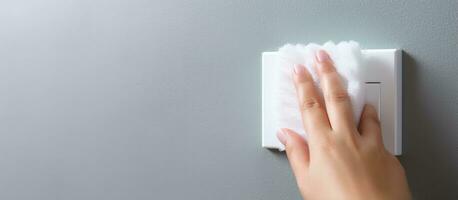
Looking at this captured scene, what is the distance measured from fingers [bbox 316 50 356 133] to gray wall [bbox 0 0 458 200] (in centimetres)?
7

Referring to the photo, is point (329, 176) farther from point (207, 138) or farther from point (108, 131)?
point (108, 131)

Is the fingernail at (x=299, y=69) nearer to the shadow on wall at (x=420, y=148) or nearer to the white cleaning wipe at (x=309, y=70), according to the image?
the white cleaning wipe at (x=309, y=70)

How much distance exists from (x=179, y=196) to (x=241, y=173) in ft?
0.29

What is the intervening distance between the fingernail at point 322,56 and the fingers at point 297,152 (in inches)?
3.2

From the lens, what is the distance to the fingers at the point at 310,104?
1.61 feet

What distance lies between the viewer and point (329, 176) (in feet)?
1.55

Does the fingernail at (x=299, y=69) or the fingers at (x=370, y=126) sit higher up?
the fingernail at (x=299, y=69)

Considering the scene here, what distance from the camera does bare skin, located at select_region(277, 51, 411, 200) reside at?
46cm

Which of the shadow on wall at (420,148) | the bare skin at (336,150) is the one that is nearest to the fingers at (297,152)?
the bare skin at (336,150)

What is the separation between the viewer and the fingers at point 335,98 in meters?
0.48

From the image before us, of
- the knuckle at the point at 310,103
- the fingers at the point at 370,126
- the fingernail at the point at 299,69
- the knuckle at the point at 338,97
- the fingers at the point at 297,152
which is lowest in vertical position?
the fingers at the point at 297,152

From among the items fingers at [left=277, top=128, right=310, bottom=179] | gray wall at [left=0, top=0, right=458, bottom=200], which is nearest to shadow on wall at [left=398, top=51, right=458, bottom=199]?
gray wall at [left=0, top=0, right=458, bottom=200]

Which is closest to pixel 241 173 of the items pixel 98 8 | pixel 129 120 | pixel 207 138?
pixel 207 138

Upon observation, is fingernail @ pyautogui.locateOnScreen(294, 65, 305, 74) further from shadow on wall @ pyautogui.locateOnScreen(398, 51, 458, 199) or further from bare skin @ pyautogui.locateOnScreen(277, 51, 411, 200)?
shadow on wall @ pyautogui.locateOnScreen(398, 51, 458, 199)
